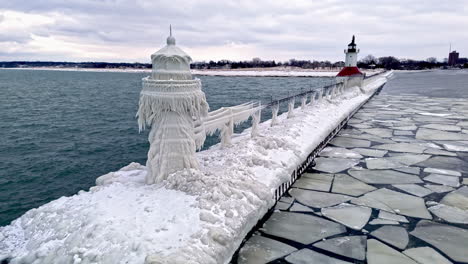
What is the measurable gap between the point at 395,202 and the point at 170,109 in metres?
3.77

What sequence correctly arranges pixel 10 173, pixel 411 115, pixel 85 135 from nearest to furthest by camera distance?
pixel 10 173 < pixel 411 115 < pixel 85 135

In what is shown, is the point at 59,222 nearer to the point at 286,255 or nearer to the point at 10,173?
the point at 286,255

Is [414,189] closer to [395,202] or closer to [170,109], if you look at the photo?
[395,202]

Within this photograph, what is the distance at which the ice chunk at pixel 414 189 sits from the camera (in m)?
5.32

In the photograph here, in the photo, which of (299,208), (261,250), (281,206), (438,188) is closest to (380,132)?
(438,188)

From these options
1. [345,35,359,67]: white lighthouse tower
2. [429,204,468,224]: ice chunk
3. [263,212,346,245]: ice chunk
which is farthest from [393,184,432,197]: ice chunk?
[345,35,359,67]: white lighthouse tower

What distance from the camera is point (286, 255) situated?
144 inches

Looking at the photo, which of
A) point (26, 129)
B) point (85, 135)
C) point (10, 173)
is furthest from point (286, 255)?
point (26, 129)

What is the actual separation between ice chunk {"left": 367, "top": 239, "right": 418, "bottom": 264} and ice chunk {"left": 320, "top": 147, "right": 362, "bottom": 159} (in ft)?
11.9

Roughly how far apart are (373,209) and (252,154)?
7.12ft

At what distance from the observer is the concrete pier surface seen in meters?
3.71

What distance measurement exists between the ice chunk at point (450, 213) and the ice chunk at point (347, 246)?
1480mm

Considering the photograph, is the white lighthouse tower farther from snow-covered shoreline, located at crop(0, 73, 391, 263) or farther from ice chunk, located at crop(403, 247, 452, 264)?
ice chunk, located at crop(403, 247, 452, 264)

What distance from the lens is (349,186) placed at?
564 cm
